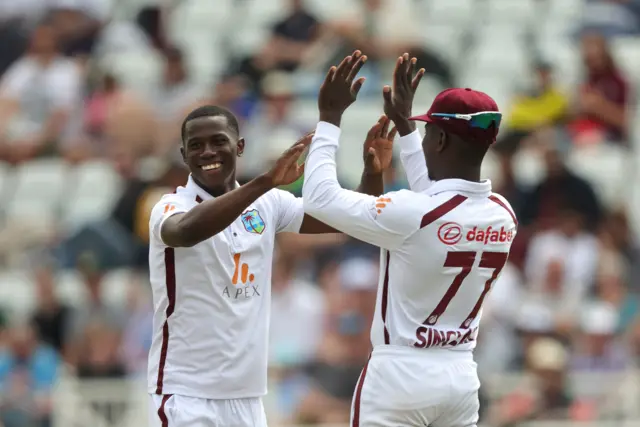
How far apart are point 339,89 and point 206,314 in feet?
3.89

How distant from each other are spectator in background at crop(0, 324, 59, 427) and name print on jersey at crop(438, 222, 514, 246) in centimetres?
603

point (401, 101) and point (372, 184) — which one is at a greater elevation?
point (401, 101)

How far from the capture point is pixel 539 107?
13.7m

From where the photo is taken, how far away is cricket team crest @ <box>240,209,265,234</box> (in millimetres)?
6590

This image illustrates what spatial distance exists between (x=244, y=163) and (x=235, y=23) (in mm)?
3242

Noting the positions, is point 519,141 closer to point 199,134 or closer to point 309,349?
point 309,349

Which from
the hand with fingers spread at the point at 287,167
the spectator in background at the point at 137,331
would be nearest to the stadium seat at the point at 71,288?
the spectator in background at the point at 137,331

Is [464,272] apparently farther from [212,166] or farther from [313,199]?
[212,166]

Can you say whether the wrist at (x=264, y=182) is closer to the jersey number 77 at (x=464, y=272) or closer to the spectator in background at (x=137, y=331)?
the jersey number 77 at (x=464, y=272)

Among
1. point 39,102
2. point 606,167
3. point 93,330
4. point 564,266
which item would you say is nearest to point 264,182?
point 93,330

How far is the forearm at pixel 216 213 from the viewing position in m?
5.96

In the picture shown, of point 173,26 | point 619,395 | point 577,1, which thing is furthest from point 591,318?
point 173,26

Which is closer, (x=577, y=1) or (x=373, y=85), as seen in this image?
(x=373, y=85)

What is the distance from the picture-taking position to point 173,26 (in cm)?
1628
